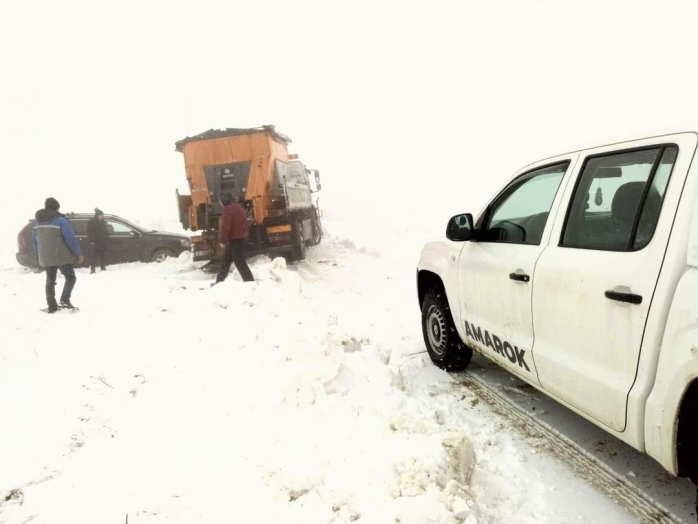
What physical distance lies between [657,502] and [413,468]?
1317 millimetres

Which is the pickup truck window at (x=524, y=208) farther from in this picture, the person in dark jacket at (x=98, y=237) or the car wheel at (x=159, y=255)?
the person in dark jacket at (x=98, y=237)

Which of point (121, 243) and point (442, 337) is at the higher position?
point (121, 243)

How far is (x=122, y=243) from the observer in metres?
11.9

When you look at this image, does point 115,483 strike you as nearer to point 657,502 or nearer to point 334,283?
point 657,502

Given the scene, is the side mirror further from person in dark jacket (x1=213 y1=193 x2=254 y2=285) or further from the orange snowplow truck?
the orange snowplow truck

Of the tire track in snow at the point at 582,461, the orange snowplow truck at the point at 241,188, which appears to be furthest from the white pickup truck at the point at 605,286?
the orange snowplow truck at the point at 241,188

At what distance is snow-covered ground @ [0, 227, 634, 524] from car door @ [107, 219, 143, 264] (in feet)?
20.3

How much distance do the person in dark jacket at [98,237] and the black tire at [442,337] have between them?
32.2ft

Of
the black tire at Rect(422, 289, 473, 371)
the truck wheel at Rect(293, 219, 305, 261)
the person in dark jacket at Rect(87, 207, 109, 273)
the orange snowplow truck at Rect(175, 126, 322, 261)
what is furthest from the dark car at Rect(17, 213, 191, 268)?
the black tire at Rect(422, 289, 473, 371)

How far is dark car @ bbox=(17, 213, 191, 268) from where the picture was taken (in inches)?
458

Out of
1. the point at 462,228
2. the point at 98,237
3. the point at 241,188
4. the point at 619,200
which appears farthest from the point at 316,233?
the point at 619,200

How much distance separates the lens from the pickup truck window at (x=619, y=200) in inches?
82.7

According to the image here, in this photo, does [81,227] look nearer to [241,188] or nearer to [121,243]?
[121,243]

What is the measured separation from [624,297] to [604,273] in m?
0.18
